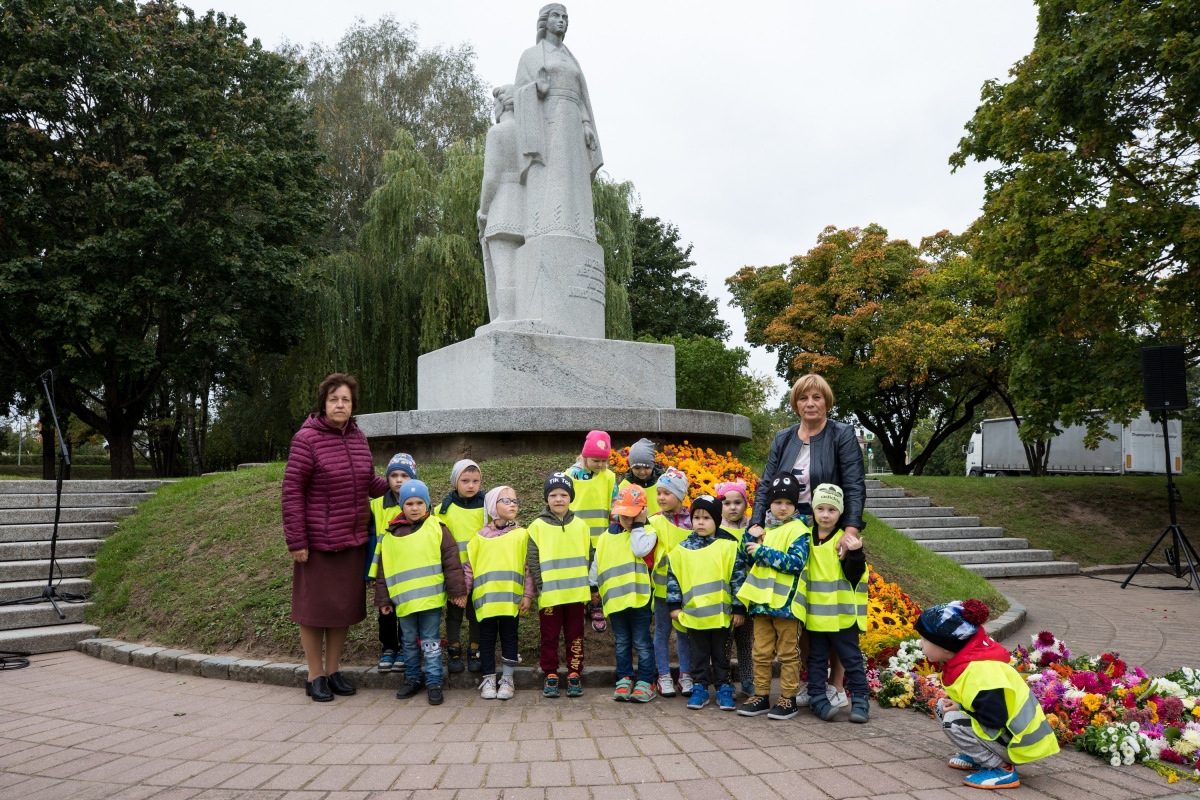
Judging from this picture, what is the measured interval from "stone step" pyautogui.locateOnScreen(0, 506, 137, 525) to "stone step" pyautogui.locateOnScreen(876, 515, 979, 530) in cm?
1154

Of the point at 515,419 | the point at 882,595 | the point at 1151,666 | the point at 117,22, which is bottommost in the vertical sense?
the point at 1151,666

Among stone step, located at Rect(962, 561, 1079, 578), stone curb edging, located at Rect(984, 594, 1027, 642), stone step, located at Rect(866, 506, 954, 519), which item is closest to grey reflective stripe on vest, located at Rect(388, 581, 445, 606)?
stone curb edging, located at Rect(984, 594, 1027, 642)

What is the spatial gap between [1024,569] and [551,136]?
9.29 meters

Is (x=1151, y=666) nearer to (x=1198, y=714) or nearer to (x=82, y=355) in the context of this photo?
(x=1198, y=714)

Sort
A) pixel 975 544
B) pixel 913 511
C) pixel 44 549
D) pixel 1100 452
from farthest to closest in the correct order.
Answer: pixel 1100 452
pixel 913 511
pixel 975 544
pixel 44 549

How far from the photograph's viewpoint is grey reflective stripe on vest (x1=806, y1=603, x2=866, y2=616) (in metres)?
4.43

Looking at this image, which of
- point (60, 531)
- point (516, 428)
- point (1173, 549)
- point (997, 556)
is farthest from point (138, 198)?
point (1173, 549)

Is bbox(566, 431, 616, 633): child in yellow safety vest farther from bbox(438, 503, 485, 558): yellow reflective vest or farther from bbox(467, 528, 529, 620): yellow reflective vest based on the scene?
bbox(438, 503, 485, 558): yellow reflective vest

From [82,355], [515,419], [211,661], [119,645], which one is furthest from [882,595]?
[82,355]

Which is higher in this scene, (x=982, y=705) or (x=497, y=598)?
(x=497, y=598)

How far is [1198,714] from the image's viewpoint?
405 centimetres

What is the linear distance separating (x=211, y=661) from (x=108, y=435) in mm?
18095

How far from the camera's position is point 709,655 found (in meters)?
4.76

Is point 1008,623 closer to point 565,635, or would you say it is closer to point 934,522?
point 565,635
